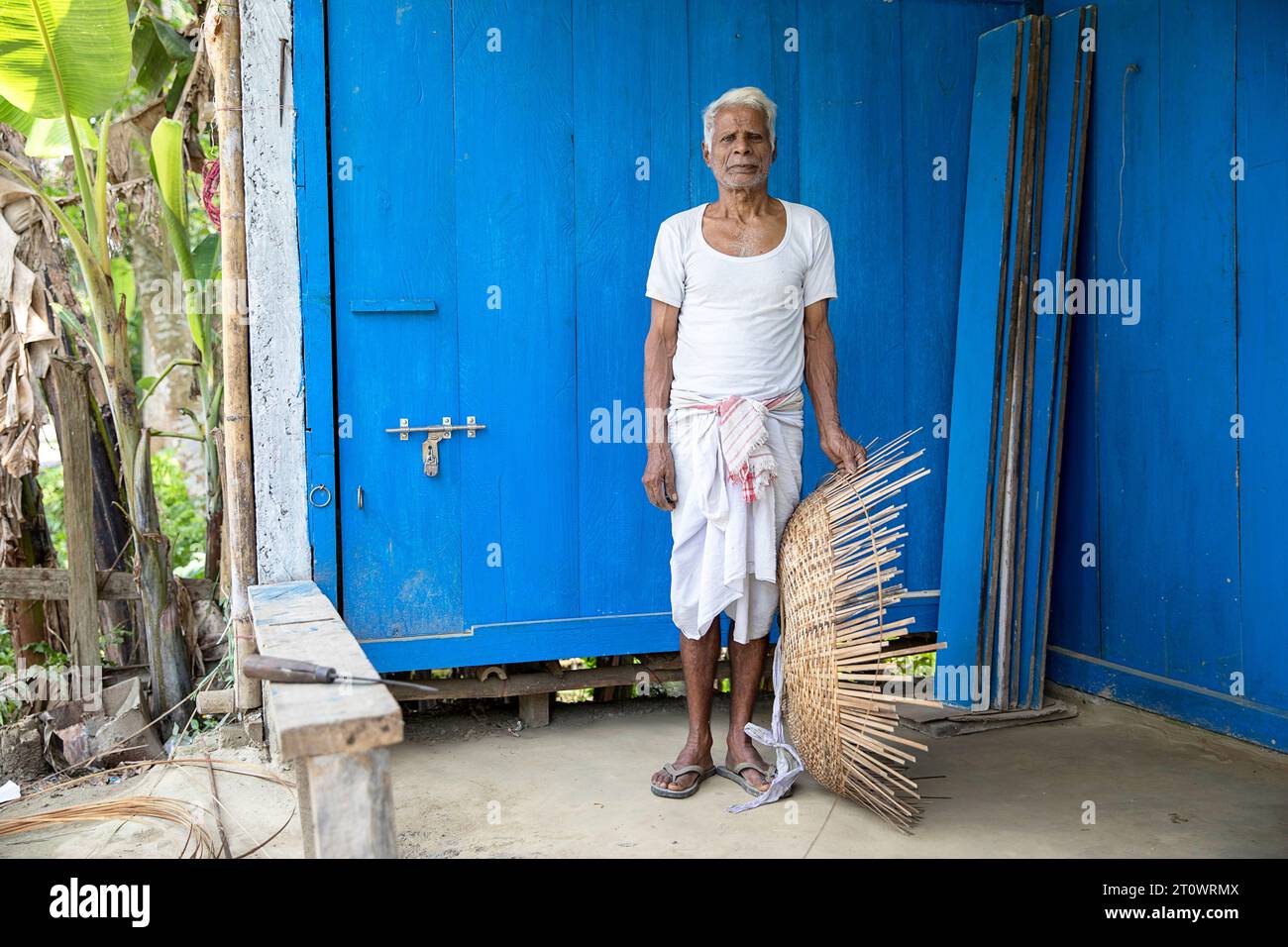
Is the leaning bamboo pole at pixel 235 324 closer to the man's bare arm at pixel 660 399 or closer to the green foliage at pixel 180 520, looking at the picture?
the man's bare arm at pixel 660 399

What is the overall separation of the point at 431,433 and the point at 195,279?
4.72 ft

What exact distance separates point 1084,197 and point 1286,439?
1276 mm

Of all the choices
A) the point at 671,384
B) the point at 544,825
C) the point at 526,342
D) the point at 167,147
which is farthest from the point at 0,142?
the point at 544,825

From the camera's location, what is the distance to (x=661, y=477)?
11.1ft

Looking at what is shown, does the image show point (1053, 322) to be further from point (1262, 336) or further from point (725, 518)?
point (725, 518)

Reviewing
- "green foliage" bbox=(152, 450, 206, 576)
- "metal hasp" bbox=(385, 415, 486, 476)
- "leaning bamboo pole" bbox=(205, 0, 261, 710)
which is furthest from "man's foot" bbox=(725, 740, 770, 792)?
"green foliage" bbox=(152, 450, 206, 576)

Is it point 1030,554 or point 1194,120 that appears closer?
point 1194,120

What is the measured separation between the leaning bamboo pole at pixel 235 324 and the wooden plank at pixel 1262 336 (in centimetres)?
331

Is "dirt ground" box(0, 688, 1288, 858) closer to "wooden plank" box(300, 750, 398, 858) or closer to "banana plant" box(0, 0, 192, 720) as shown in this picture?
"banana plant" box(0, 0, 192, 720)

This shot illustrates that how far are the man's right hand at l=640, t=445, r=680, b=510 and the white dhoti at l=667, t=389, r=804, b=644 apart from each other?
0.03m

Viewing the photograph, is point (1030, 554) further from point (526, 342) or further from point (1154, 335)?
point (526, 342)

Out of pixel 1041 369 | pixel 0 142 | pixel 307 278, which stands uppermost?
pixel 0 142

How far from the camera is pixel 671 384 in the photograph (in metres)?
3.46
